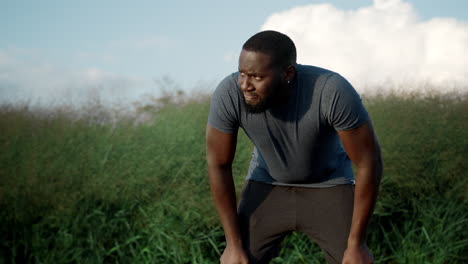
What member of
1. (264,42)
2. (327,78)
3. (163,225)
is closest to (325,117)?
(327,78)

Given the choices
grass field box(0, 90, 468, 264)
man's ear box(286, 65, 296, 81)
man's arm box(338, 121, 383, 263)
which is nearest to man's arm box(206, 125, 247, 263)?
man's ear box(286, 65, 296, 81)

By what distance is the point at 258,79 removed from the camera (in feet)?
7.52

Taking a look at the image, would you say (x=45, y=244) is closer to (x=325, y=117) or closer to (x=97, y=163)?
(x=97, y=163)

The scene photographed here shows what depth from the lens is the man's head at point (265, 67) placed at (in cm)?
225

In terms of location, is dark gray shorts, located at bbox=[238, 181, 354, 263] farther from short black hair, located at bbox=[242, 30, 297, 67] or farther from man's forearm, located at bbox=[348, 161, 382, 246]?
short black hair, located at bbox=[242, 30, 297, 67]

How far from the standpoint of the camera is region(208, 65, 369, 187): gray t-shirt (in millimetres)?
2363

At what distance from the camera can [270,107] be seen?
242cm

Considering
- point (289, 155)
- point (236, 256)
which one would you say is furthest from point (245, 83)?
point (236, 256)

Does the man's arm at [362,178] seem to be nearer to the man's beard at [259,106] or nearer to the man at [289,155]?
the man at [289,155]

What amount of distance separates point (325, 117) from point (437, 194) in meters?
2.69

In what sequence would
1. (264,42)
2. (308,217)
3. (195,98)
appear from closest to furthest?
(264,42) → (308,217) → (195,98)

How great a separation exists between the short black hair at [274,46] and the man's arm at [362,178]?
42 centimetres

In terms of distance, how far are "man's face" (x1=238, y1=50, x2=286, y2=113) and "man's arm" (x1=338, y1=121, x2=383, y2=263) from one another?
0.37 meters

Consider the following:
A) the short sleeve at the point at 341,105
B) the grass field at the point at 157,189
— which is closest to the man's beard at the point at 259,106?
the short sleeve at the point at 341,105
